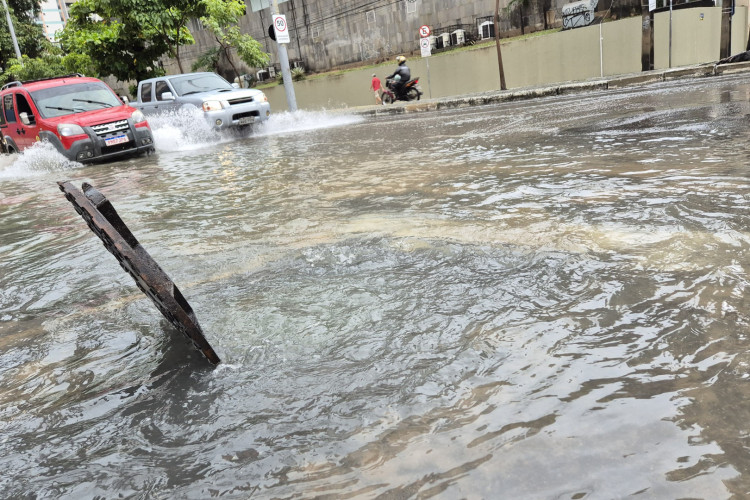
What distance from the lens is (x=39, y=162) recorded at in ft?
37.6

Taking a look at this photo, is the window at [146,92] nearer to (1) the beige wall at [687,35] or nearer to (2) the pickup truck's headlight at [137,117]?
(2) the pickup truck's headlight at [137,117]

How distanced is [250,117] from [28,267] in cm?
1006

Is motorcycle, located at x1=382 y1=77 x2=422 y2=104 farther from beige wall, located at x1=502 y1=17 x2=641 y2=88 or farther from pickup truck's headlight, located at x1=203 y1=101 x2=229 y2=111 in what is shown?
pickup truck's headlight, located at x1=203 y1=101 x2=229 y2=111

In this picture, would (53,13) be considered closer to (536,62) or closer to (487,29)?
(487,29)

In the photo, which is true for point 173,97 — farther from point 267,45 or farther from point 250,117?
point 267,45

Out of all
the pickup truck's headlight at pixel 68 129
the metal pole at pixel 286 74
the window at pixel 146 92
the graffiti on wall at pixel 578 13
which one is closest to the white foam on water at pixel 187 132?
the window at pixel 146 92

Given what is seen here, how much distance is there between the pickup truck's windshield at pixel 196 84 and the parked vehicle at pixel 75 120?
6.34ft

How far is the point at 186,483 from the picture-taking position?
1.57 meters

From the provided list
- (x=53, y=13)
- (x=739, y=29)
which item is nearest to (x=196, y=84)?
(x=739, y=29)

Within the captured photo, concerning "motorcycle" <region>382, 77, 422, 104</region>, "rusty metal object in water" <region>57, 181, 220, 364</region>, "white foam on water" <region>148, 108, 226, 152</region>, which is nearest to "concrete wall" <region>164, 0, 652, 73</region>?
"motorcycle" <region>382, 77, 422, 104</region>

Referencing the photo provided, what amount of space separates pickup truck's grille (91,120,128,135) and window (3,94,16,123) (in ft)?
8.20

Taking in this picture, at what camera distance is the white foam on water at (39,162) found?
1106 cm

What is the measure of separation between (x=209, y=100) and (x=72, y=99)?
2728 mm

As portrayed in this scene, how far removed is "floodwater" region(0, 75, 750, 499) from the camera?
5.03 ft
